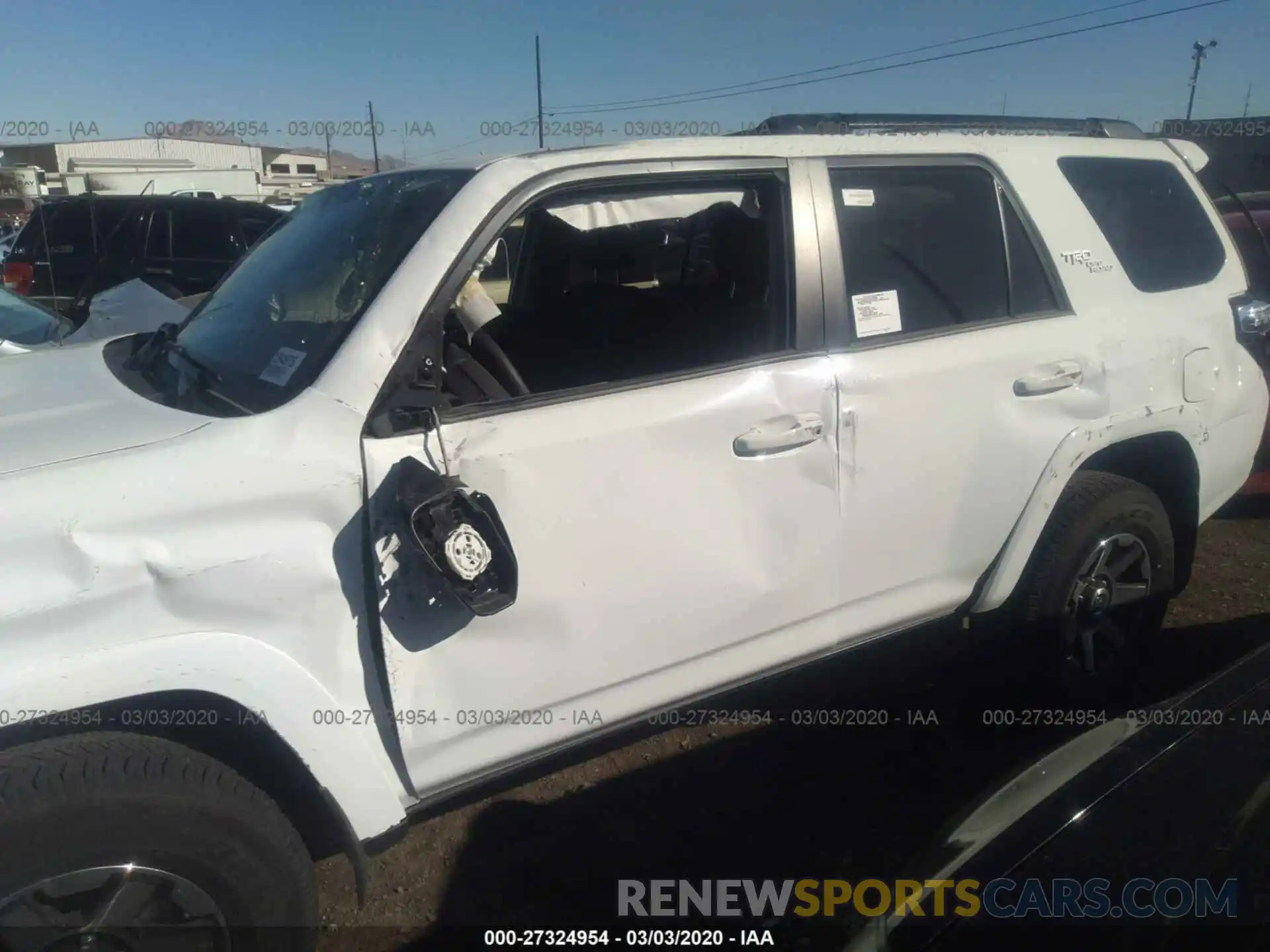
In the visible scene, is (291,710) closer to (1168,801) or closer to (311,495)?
(311,495)

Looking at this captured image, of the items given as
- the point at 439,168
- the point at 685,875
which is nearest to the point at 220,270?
the point at 439,168

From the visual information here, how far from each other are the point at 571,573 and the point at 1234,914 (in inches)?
53.4

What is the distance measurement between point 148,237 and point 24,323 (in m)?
4.92

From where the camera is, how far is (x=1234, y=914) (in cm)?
136

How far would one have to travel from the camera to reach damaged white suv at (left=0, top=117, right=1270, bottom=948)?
176 cm

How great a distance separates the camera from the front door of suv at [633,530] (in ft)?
6.66

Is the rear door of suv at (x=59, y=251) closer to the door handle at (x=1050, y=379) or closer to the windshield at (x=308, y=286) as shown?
the windshield at (x=308, y=286)

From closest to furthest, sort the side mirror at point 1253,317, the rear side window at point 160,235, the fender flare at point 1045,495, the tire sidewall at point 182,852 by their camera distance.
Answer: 1. the tire sidewall at point 182,852
2. the fender flare at point 1045,495
3. the side mirror at point 1253,317
4. the rear side window at point 160,235

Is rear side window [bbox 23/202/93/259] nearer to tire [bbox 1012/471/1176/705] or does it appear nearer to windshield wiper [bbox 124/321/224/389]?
windshield wiper [bbox 124/321/224/389]

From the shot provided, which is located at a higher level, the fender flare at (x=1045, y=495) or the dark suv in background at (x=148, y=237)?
the dark suv in background at (x=148, y=237)

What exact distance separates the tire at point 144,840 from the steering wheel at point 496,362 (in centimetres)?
108

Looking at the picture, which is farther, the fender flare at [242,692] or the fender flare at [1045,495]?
the fender flare at [1045,495]

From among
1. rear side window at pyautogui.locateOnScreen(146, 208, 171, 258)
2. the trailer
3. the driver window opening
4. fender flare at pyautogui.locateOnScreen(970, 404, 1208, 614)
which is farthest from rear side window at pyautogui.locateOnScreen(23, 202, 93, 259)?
the trailer

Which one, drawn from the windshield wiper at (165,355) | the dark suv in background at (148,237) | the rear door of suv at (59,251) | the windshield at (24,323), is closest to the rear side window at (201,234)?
the dark suv in background at (148,237)
